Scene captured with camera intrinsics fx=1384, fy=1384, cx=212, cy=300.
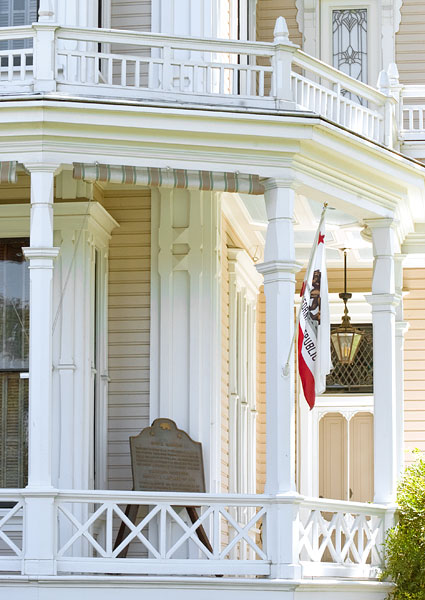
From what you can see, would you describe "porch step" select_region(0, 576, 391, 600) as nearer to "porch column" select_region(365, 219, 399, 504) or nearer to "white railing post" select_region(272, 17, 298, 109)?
"porch column" select_region(365, 219, 399, 504)

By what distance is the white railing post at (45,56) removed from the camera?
12.9 meters

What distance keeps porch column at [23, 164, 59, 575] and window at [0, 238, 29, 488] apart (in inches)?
78.2

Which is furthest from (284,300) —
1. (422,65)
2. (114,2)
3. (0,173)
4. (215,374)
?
(422,65)

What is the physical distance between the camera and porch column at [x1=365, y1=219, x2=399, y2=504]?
14492mm

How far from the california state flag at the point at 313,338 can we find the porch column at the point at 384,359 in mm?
1831

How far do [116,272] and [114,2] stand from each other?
3.04 m

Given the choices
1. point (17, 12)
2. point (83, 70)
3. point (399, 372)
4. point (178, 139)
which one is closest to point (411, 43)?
point (399, 372)

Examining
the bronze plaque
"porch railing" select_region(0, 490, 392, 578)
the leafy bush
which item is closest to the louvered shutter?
the bronze plaque

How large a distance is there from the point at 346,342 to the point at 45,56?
7371 millimetres

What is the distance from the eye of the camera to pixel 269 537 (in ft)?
41.6

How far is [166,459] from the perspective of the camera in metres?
14.3

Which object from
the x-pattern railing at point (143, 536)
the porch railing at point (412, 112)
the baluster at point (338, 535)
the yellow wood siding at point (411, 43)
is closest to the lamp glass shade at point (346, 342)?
the porch railing at point (412, 112)

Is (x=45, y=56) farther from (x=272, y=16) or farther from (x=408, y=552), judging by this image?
(x=272, y=16)

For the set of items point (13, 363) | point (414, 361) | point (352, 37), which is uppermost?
point (352, 37)
